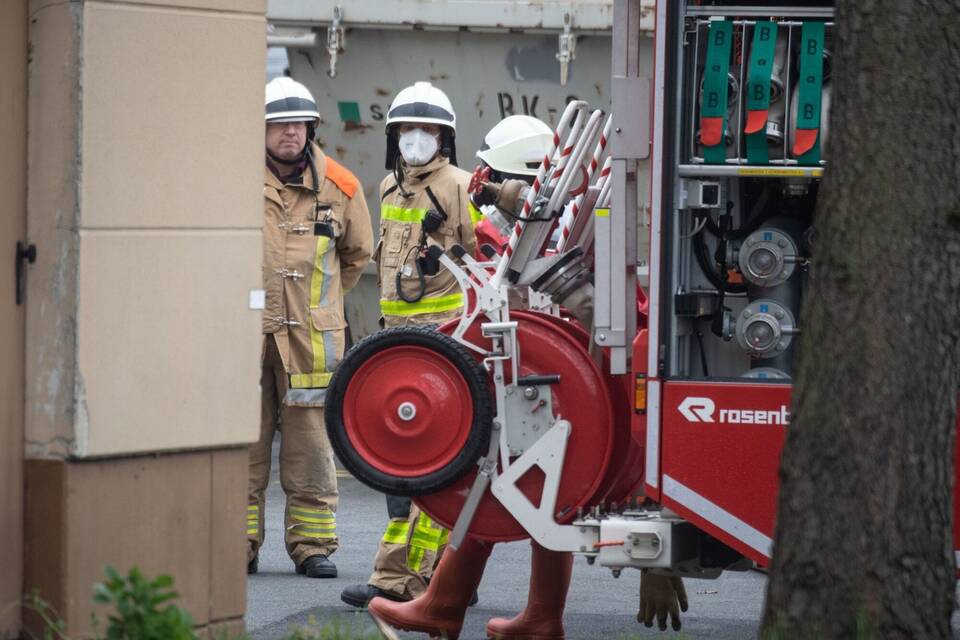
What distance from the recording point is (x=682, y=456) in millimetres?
5332

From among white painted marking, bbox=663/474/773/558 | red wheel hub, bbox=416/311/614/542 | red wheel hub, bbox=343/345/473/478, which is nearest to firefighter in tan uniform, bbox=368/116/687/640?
red wheel hub, bbox=416/311/614/542

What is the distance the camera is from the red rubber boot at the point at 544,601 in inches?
232

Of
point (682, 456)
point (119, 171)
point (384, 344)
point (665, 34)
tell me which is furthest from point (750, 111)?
point (119, 171)

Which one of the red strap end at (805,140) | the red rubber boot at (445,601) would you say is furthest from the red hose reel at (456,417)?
the red strap end at (805,140)

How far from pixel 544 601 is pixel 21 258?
6.99 feet

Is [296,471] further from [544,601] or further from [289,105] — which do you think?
[544,601]

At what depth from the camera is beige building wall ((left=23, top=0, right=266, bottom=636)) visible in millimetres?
4559

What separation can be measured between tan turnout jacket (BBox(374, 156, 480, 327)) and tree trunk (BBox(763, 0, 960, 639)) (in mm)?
3660

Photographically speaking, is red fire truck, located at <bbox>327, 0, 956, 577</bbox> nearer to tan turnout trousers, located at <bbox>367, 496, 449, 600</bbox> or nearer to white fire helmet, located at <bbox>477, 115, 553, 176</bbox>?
tan turnout trousers, located at <bbox>367, 496, 449, 600</bbox>

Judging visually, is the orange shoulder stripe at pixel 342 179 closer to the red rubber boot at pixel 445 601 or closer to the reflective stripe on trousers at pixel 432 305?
the reflective stripe on trousers at pixel 432 305

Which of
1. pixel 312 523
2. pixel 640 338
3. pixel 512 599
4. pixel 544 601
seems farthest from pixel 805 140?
pixel 312 523

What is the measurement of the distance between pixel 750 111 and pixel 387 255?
267 cm

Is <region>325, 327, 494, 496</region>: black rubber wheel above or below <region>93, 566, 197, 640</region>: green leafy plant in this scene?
above

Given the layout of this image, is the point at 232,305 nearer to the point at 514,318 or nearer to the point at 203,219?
the point at 203,219
